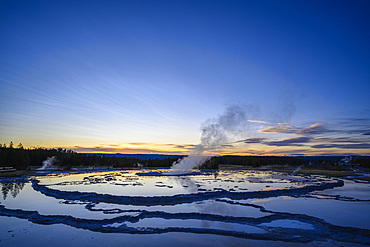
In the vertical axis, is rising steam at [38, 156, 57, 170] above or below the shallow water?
below

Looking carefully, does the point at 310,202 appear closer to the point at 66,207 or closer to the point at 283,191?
the point at 283,191

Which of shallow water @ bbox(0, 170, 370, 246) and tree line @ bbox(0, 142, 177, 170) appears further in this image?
tree line @ bbox(0, 142, 177, 170)

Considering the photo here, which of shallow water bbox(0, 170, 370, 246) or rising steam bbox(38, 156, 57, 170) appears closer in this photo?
shallow water bbox(0, 170, 370, 246)

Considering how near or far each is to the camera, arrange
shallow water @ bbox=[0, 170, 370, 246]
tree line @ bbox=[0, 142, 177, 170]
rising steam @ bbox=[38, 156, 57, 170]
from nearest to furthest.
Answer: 1. shallow water @ bbox=[0, 170, 370, 246]
2. tree line @ bbox=[0, 142, 177, 170]
3. rising steam @ bbox=[38, 156, 57, 170]

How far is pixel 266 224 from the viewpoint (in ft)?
35.1

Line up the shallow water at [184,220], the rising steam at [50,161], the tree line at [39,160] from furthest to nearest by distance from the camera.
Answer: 1. the rising steam at [50,161]
2. the tree line at [39,160]
3. the shallow water at [184,220]

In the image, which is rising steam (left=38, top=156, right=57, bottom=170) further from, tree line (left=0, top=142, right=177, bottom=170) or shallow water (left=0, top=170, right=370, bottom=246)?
shallow water (left=0, top=170, right=370, bottom=246)

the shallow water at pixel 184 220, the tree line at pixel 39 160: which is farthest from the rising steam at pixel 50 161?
the shallow water at pixel 184 220

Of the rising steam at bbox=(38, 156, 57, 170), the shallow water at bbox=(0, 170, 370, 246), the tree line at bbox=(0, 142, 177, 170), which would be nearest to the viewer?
the shallow water at bbox=(0, 170, 370, 246)

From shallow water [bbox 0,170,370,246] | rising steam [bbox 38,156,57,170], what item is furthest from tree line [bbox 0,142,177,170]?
shallow water [bbox 0,170,370,246]

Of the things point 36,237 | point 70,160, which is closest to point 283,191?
point 36,237

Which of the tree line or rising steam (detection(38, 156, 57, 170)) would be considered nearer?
the tree line

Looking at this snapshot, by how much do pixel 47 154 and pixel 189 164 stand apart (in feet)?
184

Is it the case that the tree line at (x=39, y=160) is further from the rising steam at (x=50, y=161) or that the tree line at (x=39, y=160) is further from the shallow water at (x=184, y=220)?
the shallow water at (x=184, y=220)
